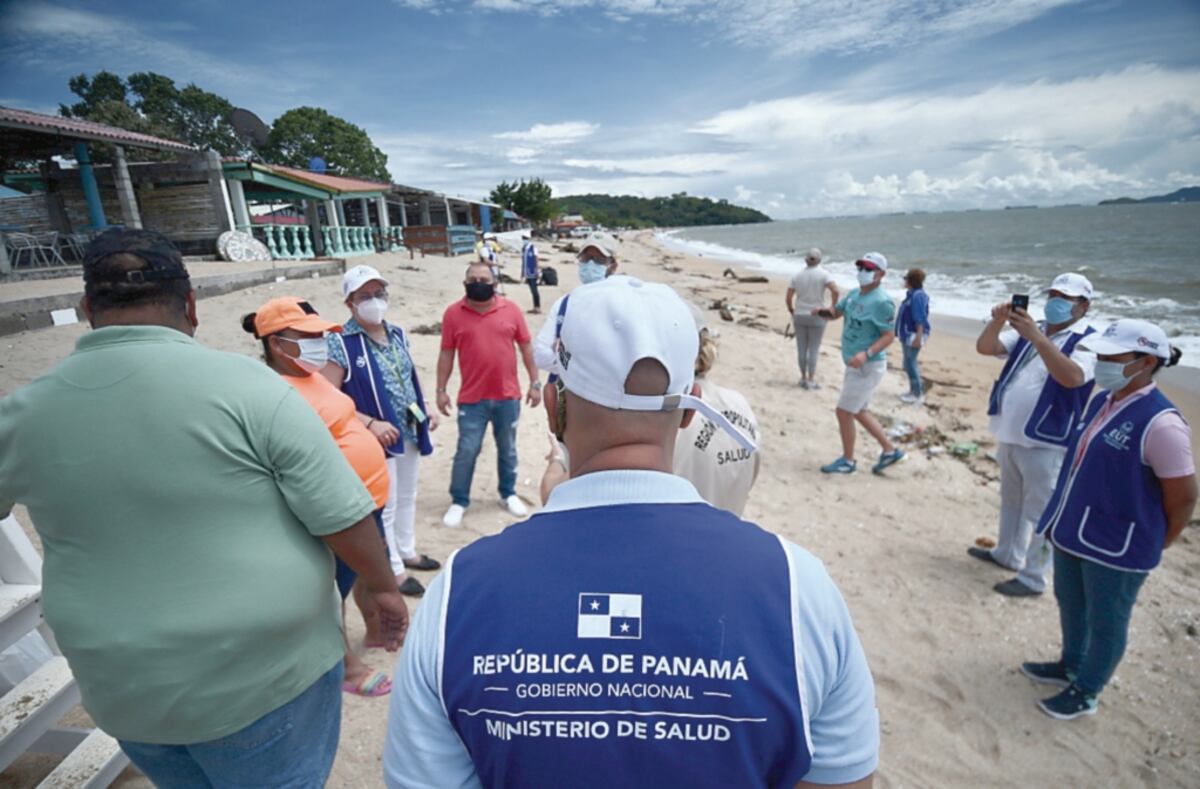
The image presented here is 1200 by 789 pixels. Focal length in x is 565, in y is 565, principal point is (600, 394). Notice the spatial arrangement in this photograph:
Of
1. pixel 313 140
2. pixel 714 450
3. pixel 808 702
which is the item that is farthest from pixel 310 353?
pixel 313 140

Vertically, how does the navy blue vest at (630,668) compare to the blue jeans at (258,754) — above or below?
above

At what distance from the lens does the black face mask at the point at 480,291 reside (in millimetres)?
4172

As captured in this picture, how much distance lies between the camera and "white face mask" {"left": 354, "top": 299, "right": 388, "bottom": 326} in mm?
3320

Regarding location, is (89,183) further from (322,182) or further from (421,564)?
(421,564)

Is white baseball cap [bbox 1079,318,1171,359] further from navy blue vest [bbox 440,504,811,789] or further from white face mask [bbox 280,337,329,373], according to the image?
white face mask [bbox 280,337,329,373]

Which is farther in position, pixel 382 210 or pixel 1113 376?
pixel 382 210

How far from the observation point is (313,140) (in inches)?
1737

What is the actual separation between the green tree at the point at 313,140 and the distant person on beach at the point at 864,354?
45072mm

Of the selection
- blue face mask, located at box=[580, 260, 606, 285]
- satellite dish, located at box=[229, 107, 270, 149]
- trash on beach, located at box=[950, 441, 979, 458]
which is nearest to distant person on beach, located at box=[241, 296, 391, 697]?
blue face mask, located at box=[580, 260, 606, 285]

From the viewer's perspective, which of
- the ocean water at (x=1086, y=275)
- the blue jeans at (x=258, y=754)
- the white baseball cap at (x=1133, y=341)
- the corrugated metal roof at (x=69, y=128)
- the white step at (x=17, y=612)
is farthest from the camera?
the ocean water at (x=1086, y=275)

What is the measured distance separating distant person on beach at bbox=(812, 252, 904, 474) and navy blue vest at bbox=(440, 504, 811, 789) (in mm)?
4960

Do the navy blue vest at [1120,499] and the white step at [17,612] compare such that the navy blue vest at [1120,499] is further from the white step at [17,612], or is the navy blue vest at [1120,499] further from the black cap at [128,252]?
the white step at [17,612]

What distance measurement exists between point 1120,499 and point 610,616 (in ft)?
9.68

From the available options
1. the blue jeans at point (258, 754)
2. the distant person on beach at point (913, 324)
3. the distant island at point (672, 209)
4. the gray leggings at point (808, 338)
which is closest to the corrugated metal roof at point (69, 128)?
the blue jeans at point (258, 754)
